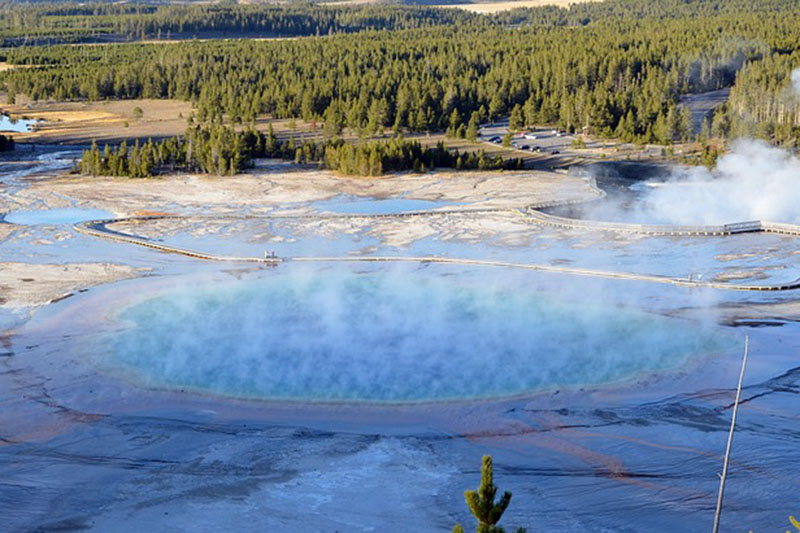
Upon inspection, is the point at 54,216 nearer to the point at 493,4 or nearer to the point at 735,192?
the point at 735,192

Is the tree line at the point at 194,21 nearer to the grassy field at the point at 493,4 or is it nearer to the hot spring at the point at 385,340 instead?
the grassy field at the point at 493,4

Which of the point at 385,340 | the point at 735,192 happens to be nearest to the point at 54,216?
the point at 385,340

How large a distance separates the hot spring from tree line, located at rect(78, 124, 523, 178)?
18288 mm

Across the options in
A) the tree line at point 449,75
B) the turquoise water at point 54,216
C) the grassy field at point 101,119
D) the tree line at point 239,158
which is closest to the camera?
the turquoise water at point 54,216

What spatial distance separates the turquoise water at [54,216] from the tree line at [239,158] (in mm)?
6766

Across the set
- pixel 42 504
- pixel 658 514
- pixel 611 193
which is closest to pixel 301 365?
pixel 42 504

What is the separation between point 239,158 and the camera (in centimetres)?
4853

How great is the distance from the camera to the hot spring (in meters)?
22.1

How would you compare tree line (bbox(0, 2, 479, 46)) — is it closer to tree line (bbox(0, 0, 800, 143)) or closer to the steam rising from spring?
tree line (bbox(0, 0, 800, 143))

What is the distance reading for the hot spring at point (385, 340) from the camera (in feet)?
72.4

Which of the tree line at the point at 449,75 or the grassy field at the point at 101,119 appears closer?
the grassy field at the point at 101,119

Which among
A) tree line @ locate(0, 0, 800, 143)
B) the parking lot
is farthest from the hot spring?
tree line @ locate(0, 0, 800, 143)

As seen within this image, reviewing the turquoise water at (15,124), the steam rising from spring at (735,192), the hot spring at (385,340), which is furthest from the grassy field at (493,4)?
the hot spring at (385,340)

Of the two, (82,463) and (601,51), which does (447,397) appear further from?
(601,51)
